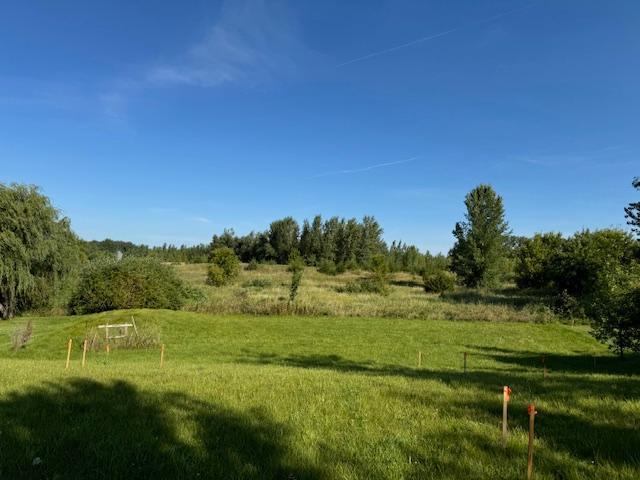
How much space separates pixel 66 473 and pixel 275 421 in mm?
2468

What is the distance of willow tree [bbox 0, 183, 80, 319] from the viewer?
1303 inches

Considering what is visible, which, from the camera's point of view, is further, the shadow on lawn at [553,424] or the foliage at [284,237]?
the foliage at [284,237]

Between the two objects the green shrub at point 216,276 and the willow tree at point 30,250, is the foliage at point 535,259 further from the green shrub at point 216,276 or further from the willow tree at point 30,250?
the willow tree at point 30,250

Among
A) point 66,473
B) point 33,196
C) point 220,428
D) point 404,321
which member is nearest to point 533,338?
point 404,321

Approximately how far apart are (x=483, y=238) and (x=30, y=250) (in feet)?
151

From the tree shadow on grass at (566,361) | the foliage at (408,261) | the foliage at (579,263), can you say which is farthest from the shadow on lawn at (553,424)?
the foliage at (408,261)

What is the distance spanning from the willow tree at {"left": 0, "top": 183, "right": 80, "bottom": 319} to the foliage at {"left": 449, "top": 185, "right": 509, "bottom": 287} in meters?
42.3

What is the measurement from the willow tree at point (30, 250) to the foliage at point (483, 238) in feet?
139

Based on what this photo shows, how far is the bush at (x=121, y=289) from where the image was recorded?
3762 cm

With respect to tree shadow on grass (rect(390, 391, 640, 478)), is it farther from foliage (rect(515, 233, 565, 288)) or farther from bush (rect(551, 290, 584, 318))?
foliage (rect(515, 233, 565, 288))

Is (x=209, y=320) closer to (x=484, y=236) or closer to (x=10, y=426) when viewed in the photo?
(x=10, y=426)

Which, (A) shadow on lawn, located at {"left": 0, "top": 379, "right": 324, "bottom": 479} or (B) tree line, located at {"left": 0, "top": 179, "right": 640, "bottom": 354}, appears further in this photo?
(B) tree line, located at {"left": 0, "top": 179, "right": 640, "bottom": 354}

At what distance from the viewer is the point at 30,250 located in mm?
33812

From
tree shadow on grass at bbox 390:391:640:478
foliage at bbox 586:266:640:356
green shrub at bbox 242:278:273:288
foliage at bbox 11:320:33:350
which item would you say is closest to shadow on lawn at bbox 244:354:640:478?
tree shadow on grass at bbox 390:391:640:478
